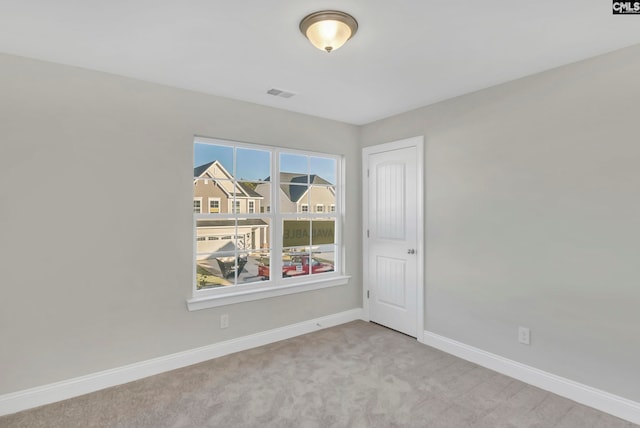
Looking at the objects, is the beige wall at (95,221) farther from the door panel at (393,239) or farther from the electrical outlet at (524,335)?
the electrical outlet at (524,335)

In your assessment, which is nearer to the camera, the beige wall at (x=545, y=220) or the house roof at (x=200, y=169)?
the beige wall at (x=545, y=220)

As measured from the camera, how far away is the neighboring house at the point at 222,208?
3100 millimetres

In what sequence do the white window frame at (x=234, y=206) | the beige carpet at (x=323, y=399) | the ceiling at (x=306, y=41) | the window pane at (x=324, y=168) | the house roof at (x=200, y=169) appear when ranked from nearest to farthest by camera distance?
the ceiling at (x=306, y=41) < the beige carpet at (x=323, y=399) < the house roof at (x=200, y=169) < the white window frame at (x=234, y=206) < the window pane at (x=324, y=168)

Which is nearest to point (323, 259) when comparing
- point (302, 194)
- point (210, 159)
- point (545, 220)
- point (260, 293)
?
point (302, 194)

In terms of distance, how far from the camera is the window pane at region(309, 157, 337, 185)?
389cm

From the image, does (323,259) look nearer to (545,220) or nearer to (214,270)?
(214,270)

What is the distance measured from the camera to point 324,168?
4000 millimetres

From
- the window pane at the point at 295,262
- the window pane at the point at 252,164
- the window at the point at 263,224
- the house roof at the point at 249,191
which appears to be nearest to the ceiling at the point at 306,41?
the window pane at the point at 252,164

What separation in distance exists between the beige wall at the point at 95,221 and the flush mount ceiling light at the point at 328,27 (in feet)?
5.01

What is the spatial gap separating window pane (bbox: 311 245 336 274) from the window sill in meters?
0.15

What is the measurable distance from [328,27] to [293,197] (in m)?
2.11

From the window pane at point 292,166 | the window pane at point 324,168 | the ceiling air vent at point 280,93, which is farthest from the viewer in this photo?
the window pane at point 324,168

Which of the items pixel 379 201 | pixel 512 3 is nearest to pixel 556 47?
pixel 512 3

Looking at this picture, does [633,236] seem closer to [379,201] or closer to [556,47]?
[556,47]
